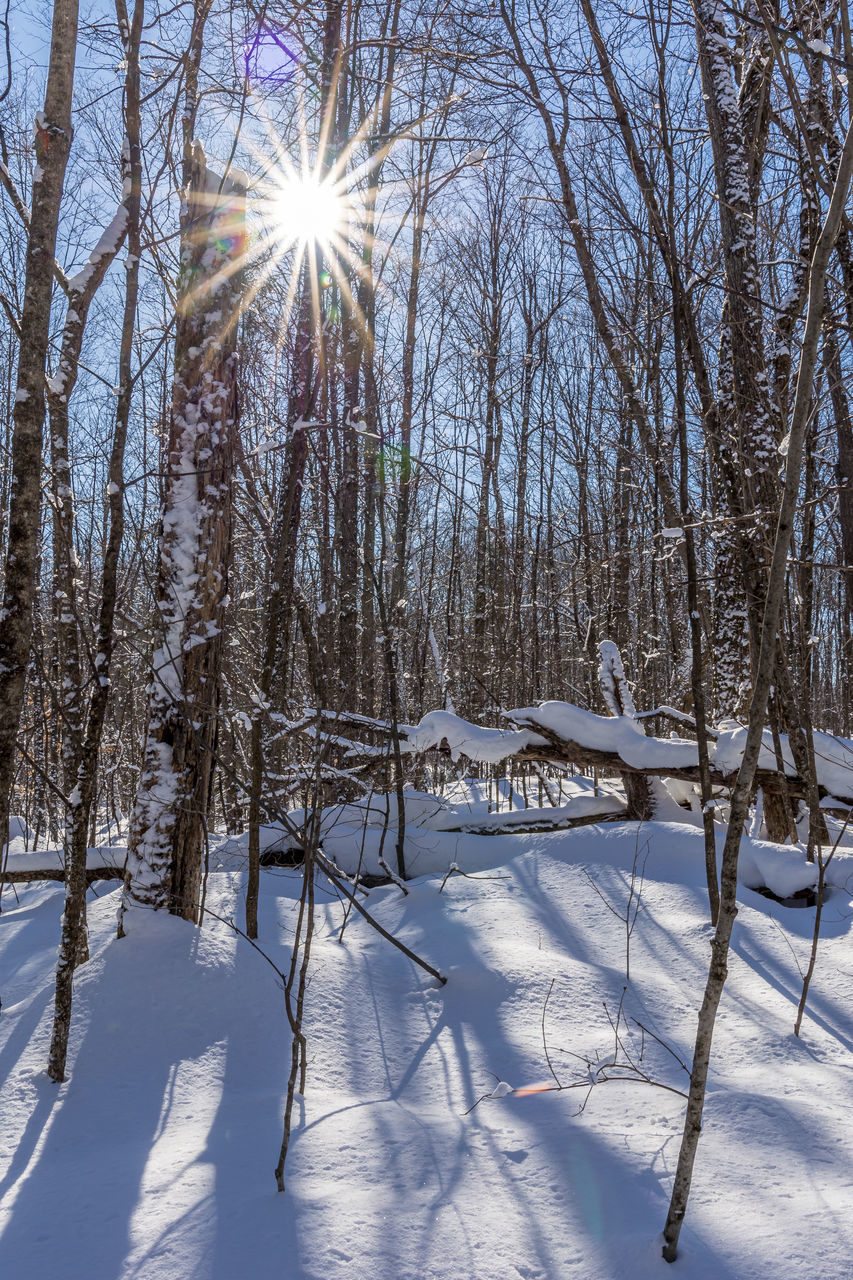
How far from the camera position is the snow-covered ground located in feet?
4.92

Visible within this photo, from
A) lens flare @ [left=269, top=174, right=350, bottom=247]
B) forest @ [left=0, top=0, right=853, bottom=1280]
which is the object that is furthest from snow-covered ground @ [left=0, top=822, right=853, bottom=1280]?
lens flare @ [left=269, top=174, right=350, bottom=247]

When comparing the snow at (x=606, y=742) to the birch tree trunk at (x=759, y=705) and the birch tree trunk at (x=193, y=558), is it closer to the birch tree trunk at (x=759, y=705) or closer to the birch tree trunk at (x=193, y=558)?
the birch tree trunk at (x=193, y=558)

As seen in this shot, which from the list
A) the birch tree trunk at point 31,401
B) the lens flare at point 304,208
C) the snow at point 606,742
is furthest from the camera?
the snow at point 606,742

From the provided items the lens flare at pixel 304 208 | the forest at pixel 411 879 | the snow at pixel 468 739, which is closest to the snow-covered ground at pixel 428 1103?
the forest at pixel 411 879

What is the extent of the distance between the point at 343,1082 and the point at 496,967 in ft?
3.29

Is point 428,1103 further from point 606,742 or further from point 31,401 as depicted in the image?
point 606,742

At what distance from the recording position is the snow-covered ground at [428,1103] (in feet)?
4.92

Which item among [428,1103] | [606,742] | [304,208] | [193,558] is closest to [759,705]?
[428,1103]

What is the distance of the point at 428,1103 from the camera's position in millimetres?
2256

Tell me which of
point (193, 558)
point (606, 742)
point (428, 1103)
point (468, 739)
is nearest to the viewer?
point (428, 1103)

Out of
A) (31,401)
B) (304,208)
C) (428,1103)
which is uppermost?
(304,208)

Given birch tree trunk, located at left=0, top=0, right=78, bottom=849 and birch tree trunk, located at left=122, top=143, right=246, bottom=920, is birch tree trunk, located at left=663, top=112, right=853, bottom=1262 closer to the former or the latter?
birch tree trunk, located at left=0, top=0, right=78, bottom=849

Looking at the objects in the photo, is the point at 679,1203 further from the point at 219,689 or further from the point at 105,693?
the point at 219,689

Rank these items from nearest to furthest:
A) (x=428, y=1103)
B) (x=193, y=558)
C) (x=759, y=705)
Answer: (x=759, y=705), (x=428, y=1103), (x=193, y=558)
